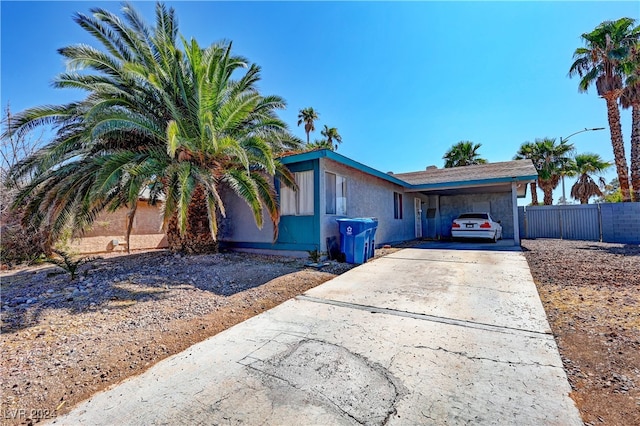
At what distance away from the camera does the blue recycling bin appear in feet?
27.2

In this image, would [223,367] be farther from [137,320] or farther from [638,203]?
[638,203]

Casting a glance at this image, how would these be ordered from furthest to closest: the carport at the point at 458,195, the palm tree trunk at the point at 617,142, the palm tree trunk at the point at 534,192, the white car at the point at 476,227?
the palm tree trunk at the point at 534,192
the palm tree trunk at the point at 617,142
the carport at the point at 458,195
the white car at the point at 476,227

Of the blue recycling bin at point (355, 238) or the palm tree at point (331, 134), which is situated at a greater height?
the palm tree at point (331, 134)

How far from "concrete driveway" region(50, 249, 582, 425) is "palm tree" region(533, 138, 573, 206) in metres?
21.1

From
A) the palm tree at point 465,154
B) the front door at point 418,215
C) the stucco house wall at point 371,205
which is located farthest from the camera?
the palm tree at point 465,154

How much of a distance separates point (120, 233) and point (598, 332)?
612 inches

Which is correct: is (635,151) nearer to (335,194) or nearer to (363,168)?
(363,168)

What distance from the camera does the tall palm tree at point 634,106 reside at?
1361 centimetres

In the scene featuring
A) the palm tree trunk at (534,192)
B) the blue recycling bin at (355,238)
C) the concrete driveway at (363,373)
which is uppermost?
the palm tree trunk at (534,192)

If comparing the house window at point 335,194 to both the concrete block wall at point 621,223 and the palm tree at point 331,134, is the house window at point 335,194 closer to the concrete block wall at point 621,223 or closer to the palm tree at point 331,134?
the concrete block wall at point 621,223

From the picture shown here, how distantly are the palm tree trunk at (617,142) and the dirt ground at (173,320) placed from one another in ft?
31.8

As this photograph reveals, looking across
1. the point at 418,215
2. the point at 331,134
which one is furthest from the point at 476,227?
the point at 331,134

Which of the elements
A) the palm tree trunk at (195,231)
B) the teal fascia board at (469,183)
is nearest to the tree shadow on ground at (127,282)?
the palm tree trunk at (195,231)

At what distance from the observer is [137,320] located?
4.18 meters
